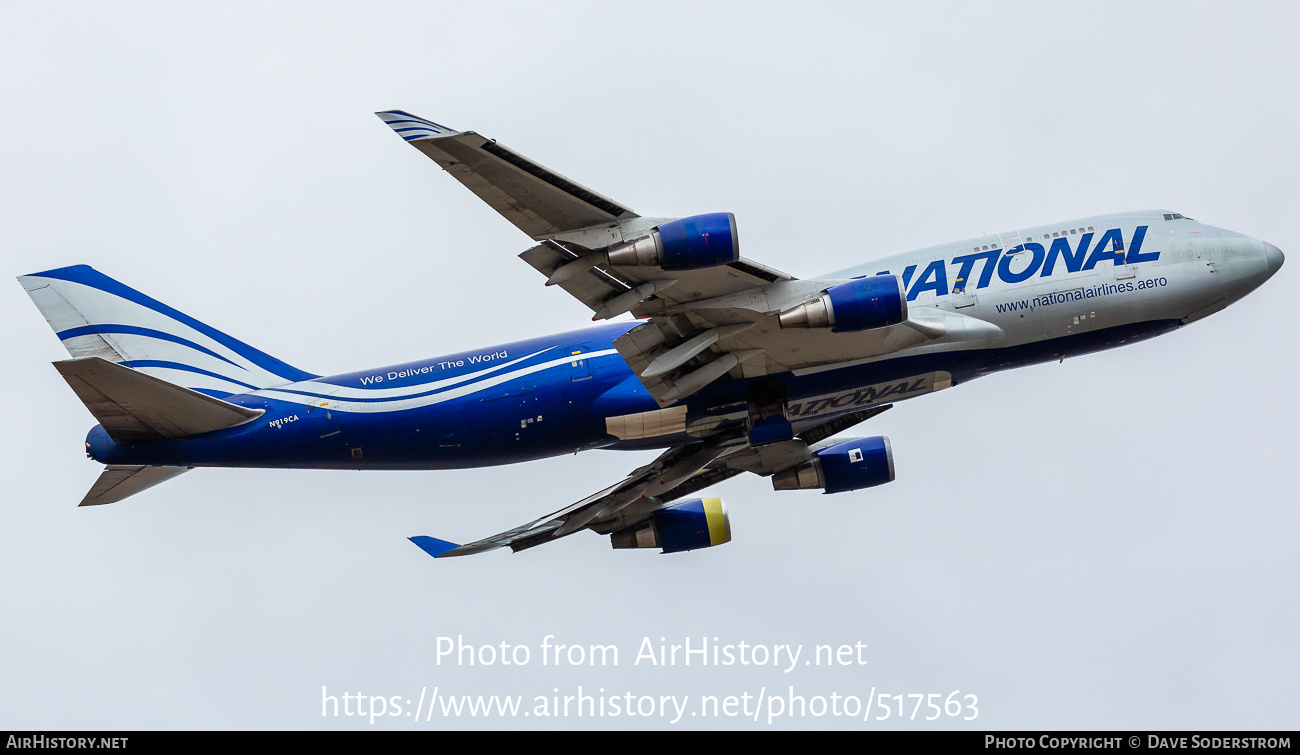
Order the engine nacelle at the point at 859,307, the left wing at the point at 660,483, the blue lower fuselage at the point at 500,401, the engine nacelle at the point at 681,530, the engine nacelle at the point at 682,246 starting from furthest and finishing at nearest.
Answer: the engine nacelle at the point at 681,530 < the left wing at the point at 660,483 < the blue lower fuselage at the point at 500,401 < the engine nacelle at the point at 859,307 < the engine nacelle at the point at 682,246

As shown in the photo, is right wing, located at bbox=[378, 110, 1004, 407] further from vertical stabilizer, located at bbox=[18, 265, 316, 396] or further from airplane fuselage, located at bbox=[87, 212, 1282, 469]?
vertical stabilizer, located at bbox=[18, 265, 316, 396]

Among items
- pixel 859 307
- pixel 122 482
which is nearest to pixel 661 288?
pixel 859 307

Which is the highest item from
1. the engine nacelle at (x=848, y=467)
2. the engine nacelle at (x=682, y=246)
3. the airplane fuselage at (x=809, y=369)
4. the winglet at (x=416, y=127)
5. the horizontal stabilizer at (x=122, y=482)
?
the winglet at (x=416, y=127)

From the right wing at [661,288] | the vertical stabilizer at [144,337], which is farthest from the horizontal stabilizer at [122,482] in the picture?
the right wing at [661,288]

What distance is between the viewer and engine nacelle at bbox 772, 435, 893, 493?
41156 millimetres

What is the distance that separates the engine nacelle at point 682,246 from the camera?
28734mm

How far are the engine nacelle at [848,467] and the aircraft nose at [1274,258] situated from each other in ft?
42.1

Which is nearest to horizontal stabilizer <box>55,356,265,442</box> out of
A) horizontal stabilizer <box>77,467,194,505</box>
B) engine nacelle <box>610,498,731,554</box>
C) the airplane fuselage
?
the airplane fuselage

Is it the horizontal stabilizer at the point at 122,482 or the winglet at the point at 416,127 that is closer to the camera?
the winglet at the point at 416,127

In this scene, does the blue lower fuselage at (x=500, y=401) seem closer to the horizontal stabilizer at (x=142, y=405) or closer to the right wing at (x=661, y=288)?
the horizontal stabilizer at (x=142, y=405)

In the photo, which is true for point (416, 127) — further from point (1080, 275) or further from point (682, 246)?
point (1080, 275)

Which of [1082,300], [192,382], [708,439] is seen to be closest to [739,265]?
[708,439]

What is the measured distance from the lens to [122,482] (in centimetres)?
3516

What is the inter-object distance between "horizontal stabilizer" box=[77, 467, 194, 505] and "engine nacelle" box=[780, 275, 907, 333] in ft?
59.6
